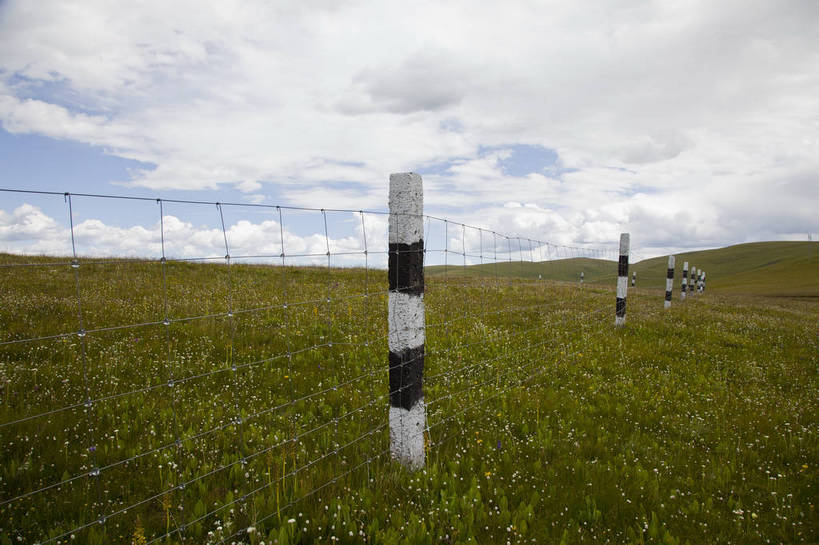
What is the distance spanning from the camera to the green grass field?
3732mm

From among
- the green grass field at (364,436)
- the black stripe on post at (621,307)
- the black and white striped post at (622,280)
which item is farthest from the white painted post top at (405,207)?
the black stripe on post at (621,307)

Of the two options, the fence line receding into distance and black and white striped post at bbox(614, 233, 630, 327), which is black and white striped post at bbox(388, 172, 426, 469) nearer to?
the fence line receding into distance

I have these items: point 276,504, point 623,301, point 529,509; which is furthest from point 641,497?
point 623,301

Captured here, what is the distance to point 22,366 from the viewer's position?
6.24 metres

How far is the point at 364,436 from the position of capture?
505 cm

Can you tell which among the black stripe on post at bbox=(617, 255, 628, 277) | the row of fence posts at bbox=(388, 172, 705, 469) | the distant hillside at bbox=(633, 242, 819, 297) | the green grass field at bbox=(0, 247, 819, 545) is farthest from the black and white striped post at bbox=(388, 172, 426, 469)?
the distant hillside at bbox=(633, 242, 819, 297)

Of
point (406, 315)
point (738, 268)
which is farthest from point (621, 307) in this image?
point (738, 268)

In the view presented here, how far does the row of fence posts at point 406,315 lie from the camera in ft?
15.1

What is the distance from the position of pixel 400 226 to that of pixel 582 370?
5839 mm

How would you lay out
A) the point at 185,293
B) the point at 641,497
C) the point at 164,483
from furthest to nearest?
the point at 185,293 → the point at 641,497 → the point at 164,483

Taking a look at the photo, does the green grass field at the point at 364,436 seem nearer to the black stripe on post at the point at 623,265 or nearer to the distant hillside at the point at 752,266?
the black stripe on post at the point at 623,265

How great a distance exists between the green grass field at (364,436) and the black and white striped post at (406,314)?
1.08 feet

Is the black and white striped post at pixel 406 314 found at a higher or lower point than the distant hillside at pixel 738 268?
higher

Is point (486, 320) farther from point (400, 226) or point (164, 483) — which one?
point (164, 483)
